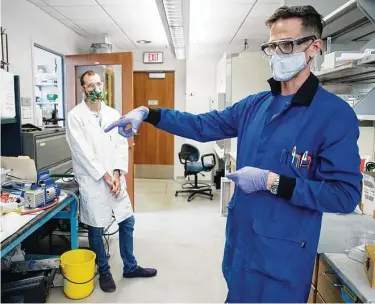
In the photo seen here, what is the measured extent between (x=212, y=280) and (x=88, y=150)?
1.44m

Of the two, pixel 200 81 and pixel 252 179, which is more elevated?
pixel 200 81

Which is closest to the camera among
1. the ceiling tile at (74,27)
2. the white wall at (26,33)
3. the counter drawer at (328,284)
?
the counter drawer at (328,284)

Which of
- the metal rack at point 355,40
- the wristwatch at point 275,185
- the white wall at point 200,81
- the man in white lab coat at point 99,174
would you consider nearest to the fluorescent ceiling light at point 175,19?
the man in white lab coat at point 99,174

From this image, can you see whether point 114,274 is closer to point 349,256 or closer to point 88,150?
point 88,150

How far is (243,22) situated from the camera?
4.13 m

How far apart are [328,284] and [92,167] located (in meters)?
1.69

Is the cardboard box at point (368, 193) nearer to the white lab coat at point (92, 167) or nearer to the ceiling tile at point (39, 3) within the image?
the white lab coat at point (92, 167)

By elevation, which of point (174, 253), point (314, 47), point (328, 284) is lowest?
point (174, 253)

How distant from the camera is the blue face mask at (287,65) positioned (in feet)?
3.76

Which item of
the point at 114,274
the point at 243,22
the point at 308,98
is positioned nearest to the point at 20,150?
the point at 114,274

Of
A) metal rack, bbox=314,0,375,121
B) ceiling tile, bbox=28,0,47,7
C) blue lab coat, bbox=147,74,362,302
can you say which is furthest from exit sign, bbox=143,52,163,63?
blue lab coat, bbox=147,74,362,302

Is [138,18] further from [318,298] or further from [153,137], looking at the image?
[318,298]

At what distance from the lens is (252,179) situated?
1.09 meters

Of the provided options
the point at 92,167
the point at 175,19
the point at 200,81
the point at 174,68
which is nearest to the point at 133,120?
the point at 92,167
